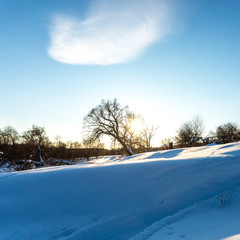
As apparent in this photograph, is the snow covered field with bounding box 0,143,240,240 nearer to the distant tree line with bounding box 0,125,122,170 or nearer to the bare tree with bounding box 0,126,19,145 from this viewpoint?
the distant tree line with bounding box 0,125,122,170

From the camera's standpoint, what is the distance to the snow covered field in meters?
1.97

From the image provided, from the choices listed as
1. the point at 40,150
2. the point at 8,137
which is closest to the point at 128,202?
the point at 40,150

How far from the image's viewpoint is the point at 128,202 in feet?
8.02

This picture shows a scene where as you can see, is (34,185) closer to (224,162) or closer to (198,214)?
(198,214)

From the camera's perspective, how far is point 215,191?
2637 millimetres

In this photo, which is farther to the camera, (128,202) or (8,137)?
(8,137)

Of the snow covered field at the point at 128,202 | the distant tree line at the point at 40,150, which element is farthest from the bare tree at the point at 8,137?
the snow covered field at the point at 128,202

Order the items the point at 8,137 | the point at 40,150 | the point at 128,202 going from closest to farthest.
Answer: the point at 128,202 < the point at 40,150 < the point at 8,137

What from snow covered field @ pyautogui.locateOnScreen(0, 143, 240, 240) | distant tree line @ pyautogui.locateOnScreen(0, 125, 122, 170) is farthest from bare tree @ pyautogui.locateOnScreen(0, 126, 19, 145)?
snow covered field @ pyautogui.locateOnScreen(0, 143, 240, 240)

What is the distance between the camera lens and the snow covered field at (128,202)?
197 cm

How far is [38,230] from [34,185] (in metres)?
0.97

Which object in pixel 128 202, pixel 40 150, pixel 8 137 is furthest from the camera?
pixel 8 137

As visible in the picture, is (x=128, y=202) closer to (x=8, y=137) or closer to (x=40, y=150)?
(x=40, y=150)

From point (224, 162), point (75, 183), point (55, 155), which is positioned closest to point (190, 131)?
point (224, 162)
